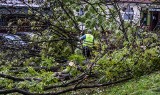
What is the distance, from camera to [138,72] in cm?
744

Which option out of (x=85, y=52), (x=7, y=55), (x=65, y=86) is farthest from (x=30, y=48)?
(x=65, y=86)

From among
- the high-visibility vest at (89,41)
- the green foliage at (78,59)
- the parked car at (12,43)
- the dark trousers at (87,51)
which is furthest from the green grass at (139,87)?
the parked car at (12,43)

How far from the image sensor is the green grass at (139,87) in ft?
19.8

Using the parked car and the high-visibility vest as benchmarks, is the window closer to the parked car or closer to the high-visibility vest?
the high-visibility vest

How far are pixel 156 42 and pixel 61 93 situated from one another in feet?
9.22

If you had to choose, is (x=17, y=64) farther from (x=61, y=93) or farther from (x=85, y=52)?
(x=61, y=93)

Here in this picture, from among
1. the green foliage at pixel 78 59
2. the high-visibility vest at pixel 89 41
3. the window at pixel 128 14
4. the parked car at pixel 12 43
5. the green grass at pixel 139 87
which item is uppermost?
the window at pixel 128 14

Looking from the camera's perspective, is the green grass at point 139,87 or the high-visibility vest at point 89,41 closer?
the green grass at point 139,87

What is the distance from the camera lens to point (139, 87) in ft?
21.0

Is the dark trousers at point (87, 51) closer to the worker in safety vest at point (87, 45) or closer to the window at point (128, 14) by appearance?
the worker in safety vest at point (87, 45)

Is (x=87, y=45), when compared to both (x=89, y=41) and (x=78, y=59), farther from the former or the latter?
(x=78, y=59)

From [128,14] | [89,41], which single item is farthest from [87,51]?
[128,14]

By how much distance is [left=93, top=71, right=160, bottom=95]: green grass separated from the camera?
19.8 feet

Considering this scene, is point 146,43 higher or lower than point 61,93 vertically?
higher
